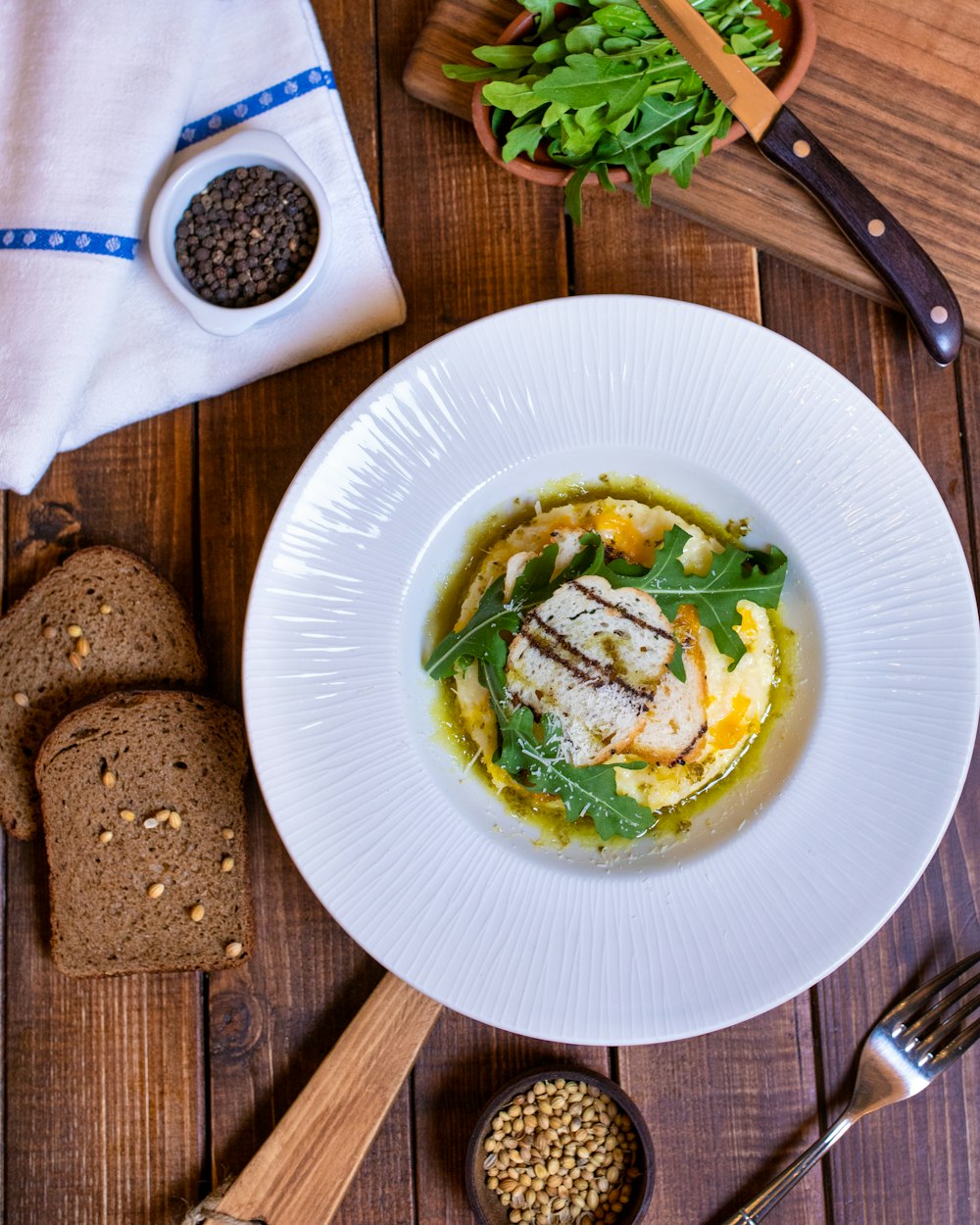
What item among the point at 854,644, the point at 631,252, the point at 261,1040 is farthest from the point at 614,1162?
the point at 631,252

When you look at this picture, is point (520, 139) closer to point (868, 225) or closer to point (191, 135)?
point (868, 225)

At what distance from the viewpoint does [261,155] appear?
127 inches

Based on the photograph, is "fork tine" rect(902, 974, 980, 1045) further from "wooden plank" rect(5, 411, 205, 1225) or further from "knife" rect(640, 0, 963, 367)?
"wooden plank" rect(5, 411, 205, 1225)

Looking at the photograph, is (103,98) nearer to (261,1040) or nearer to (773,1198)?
(261,1040)

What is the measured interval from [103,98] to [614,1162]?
12.3 feet

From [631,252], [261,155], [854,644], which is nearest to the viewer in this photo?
[854,644]

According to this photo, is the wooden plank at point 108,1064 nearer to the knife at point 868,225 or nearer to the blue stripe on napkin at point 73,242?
the blue stripe on napkin at point 73,242

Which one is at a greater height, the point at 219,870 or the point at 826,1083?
the point at 219,870

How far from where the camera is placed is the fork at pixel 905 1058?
3279mm

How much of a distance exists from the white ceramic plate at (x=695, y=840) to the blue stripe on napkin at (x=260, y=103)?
3.89 ft

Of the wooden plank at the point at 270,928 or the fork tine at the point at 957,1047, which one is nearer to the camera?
the fork tine at the point at 957,1047

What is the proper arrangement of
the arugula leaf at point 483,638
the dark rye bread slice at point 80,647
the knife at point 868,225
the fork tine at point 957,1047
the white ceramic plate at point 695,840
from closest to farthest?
the white ceramic plate at point 695,840, the arugula leaf at point 483,638, the knife at point 868,225, the fork tine at point 957,1047, the dark rye bread slice at point 80,647

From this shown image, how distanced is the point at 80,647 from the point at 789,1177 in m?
2.79

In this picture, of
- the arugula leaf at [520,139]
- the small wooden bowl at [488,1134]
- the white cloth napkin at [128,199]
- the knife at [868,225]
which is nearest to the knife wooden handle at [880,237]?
the knife at [868,225]
